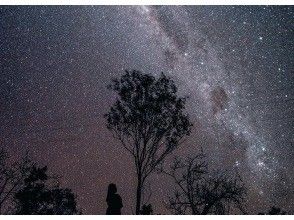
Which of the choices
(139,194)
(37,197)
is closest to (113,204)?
(139,194)

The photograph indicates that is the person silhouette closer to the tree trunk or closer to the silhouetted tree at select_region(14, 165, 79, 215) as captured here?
the tree trunk

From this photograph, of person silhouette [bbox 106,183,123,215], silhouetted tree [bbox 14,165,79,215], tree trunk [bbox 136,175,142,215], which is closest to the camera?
person silhouette [bbox 106,183,123,215]

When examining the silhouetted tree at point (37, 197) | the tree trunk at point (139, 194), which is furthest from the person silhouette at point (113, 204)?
the silhouetted tree at point (37, 197)

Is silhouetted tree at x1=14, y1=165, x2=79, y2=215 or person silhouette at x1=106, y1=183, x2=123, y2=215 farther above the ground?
silhouetted tree at x1=14, y1=165, x2=79, y2=215

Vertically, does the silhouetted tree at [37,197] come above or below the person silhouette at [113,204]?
above

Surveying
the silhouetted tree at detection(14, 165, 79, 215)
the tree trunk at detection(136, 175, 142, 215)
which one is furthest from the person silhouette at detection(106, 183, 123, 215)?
the silhouetted tree at detection(14, 165, 79, 215)

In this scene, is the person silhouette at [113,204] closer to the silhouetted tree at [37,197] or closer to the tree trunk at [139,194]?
the tree trunk at [139,194]

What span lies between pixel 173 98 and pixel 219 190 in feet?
16.3

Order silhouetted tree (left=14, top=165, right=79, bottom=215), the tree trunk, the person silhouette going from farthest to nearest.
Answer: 1. silhouetted tree (left=14, top=165, right=79, bottom=215)
2. the tree trunk
3. the person silhouette

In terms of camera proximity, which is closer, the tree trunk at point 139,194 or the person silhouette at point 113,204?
the person silhouette at point 113,204

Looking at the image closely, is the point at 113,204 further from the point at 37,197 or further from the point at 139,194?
the point at 37,197

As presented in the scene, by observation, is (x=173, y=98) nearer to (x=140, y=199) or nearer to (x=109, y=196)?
(x=140, y=199)

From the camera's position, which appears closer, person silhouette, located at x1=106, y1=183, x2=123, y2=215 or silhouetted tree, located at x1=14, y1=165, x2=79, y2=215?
person silhouette, located at x1=106, y1=183, x2=123, y2=215
